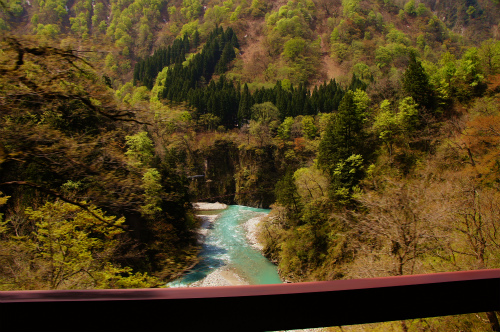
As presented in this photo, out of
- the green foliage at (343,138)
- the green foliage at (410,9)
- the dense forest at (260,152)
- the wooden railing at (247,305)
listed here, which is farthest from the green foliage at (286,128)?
the green foliage at (410,9)

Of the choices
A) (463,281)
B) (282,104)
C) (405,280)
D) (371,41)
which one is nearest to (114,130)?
(405,280)

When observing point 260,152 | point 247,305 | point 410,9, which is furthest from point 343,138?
point 410,9

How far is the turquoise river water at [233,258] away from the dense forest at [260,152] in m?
1.29

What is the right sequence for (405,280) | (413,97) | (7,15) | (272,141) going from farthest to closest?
(272,141) → (413,97) → (7,15) → (405,280)

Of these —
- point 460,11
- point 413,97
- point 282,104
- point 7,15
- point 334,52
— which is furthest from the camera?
point 460,11

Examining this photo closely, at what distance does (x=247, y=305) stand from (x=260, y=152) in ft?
135

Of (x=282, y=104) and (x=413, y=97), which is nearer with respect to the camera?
(x=413, y=97)

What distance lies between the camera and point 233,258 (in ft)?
72.3

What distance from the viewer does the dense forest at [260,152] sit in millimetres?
3465

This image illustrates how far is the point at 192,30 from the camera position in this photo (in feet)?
293

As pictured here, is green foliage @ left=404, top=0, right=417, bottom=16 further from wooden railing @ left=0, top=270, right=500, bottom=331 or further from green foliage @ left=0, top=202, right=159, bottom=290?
wooden railing @ left=0, top=270, right=500, bottom=331

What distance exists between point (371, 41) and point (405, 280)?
80514 millimetres

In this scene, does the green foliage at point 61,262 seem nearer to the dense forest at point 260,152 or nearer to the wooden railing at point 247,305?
the dense forest at point 260,152

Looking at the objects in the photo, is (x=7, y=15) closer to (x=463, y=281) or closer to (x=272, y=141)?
(x=463, y=281)
